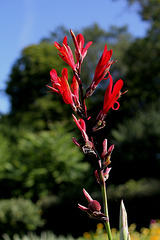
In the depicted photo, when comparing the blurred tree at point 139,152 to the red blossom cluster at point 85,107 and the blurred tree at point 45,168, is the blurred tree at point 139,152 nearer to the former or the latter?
the blurred tree at point 45,168

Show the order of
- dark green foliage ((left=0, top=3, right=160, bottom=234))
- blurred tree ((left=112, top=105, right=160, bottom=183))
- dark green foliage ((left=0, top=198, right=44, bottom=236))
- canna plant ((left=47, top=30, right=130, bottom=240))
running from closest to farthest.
→ canna plant ((left=47, top=30, right=130, bottom=240)), dark green foliage ((left=0, top=198, right=44, bottom=236)), dark green foliage ((left=0, top=3, right=160, bottom=234)), blurred tree ((left=112, top=105, right=160, bottom=183))

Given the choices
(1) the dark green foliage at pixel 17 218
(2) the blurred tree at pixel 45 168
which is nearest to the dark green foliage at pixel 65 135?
(2) the blurred tree at pixel 45 168

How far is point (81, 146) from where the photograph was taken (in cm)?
107

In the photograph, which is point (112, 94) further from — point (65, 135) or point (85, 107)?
point (65, 135)

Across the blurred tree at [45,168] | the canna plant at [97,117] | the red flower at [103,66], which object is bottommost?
the canna plant at [97,117]

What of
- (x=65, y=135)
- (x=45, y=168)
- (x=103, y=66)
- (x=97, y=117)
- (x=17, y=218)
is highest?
(x=65, y=135)

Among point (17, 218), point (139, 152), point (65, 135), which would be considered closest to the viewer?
point (17, 218)

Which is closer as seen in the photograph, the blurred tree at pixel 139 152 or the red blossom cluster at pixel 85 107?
the red blossom cluster at pixel 85 107

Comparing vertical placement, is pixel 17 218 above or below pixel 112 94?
above

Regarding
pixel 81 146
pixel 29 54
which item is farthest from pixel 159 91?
pixel 81 146

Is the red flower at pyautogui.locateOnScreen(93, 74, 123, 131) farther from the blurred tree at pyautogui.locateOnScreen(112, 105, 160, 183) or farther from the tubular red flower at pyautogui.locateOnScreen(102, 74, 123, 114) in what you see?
the blurred tree at pyautogui.locateOnScreen(112, 105, 160, 183)

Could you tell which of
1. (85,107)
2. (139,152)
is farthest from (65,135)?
(85,107)

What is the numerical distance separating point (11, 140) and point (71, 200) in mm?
9139

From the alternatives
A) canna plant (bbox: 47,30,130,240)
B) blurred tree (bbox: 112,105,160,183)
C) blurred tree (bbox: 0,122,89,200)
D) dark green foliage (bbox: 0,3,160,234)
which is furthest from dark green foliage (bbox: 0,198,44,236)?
canna plant (bbox: 47,30,130,240)
